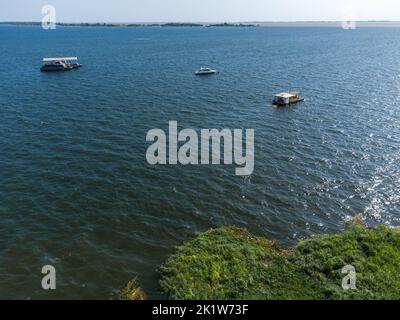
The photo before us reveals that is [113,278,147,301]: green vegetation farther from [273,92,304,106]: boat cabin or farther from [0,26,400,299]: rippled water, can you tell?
[273,92,304,106]: boat cabin

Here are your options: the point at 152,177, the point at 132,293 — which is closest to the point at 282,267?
the point at 132,293

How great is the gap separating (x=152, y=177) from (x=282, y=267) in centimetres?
2263

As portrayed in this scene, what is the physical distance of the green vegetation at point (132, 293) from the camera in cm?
2761

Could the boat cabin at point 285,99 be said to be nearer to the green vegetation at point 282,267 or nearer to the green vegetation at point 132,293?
the green vegetation at point 282,267

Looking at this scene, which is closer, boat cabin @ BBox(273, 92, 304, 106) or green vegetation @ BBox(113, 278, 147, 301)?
green vegetation @ BBox(113, 278, 147, 301)

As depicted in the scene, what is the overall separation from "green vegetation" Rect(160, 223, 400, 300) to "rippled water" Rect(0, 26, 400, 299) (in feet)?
10.2

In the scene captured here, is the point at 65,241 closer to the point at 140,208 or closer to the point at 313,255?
the point at 140,208

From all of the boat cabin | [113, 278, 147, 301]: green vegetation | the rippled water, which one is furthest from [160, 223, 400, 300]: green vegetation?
the boat cabin

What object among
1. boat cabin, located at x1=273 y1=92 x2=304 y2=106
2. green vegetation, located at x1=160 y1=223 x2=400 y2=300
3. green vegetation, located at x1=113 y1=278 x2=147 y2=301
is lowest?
green vegetation, located at x1=113 y1=278 x2=147 y2=301

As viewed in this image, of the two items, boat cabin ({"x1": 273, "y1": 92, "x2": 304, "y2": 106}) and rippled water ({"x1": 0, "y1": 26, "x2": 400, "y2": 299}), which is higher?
boat cabin ({"x1": 273, "y1": 92, "x2": 304, "y2": 106})

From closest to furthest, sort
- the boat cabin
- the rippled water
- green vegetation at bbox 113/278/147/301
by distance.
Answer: green vegetation at bbox 113/278/147/301 < the rippled water < the boat cabin

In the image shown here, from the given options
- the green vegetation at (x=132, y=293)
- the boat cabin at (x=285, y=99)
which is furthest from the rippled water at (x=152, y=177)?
the boat cabin at (x=285, y=99)

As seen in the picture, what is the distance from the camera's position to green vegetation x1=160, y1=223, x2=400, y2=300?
2651cm
